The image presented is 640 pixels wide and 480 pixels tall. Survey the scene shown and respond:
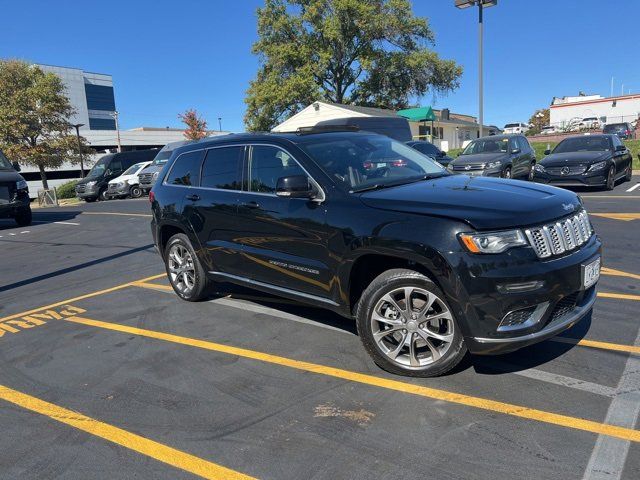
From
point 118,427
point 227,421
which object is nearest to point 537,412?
point 227,421

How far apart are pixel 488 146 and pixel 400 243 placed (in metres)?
12.7

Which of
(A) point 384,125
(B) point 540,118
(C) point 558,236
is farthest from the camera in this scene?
(B) point 540,118

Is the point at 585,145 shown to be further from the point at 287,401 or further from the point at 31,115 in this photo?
the point at 31,115

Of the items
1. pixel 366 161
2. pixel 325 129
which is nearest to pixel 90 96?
pixel 325 129

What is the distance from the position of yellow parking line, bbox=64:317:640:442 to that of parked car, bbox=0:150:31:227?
10586 millimetres

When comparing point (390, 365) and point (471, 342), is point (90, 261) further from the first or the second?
point (471, 342)

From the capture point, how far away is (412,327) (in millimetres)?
3553

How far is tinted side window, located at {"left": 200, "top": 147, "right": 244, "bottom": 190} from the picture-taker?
194 inches

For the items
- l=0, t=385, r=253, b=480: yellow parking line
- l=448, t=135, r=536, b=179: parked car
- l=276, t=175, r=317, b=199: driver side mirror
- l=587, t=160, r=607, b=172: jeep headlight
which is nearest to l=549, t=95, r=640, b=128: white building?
l=448, t=135, r=536, b=179: parked car

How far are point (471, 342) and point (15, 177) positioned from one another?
13731mm

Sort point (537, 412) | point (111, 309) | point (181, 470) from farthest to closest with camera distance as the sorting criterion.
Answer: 1. point (111, 309)
2. point (537, 412)
3. point (181, 470)

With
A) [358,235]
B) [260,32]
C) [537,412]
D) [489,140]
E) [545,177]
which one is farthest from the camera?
[260,32]

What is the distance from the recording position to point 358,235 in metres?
3.67

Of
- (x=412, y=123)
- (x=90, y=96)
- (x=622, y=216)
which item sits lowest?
(x=622, y=216)
